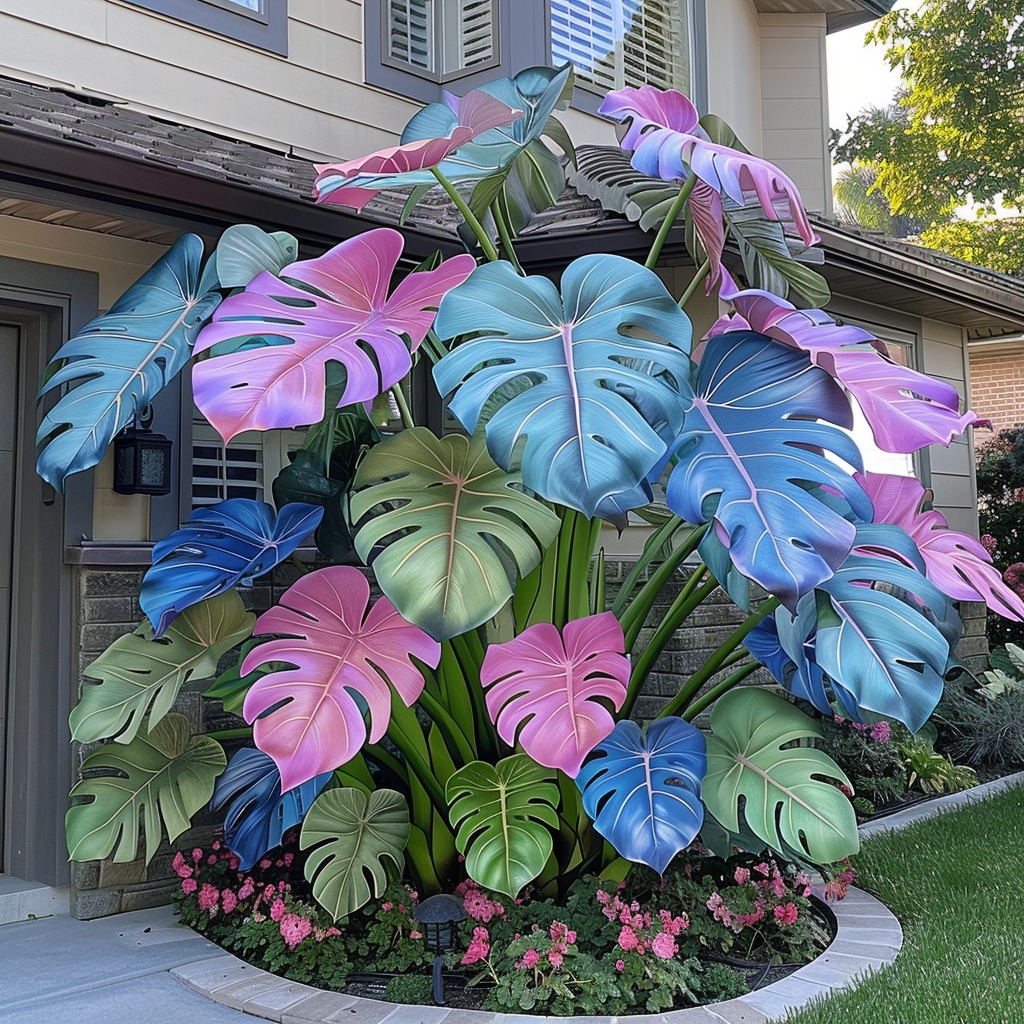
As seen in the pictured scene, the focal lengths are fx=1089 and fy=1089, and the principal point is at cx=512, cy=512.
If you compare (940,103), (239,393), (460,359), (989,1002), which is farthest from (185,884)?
(940,103)

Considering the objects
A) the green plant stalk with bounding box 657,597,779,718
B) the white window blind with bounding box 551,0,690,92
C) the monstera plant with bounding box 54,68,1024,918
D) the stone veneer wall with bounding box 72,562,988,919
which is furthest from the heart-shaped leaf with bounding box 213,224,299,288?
the white window blind with bounding box 551,0,690,92

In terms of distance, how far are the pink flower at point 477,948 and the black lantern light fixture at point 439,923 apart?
0.20ft

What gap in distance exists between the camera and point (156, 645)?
3465 millimetres

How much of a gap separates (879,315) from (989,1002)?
4660 millimetres

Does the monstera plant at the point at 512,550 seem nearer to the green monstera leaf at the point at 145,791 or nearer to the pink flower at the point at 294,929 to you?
the green monstera leaf at the point at 145,791

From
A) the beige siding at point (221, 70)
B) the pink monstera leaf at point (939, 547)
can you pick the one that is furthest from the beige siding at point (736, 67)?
the pink monstera leaf at point (939, 547)

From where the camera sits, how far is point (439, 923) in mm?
3066

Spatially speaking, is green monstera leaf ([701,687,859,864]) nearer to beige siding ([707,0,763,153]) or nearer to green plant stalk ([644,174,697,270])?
green plant stalk ([644,174,697,270])

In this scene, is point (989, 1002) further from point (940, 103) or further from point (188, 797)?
point (940, 103)

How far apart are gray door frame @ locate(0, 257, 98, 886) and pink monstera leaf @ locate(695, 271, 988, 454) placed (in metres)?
2.43

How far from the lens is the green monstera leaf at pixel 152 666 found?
329 centimetres

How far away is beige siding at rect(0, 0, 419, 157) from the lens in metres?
4.27

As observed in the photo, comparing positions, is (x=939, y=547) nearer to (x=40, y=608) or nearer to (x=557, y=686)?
(x=557, y=686)

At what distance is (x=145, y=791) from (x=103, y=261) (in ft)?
6.57
